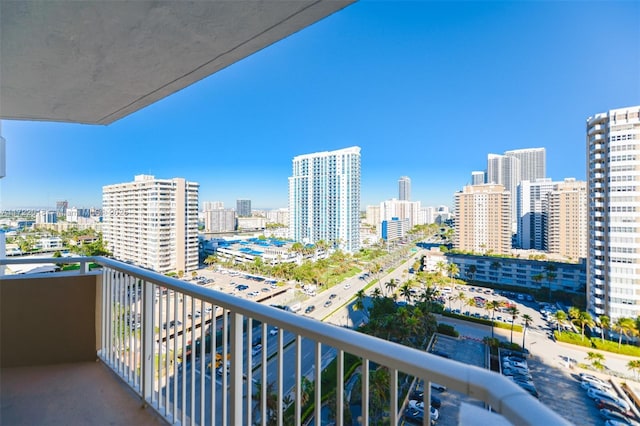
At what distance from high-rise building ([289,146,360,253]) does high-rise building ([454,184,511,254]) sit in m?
3.93

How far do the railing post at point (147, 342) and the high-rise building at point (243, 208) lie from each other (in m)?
11.9

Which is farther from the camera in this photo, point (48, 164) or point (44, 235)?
point (48, 164)

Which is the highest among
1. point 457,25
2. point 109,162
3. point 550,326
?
point 457,25

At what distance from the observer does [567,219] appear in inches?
190

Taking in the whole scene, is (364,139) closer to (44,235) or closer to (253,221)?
(253,221)

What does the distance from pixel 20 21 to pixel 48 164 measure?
377 inches

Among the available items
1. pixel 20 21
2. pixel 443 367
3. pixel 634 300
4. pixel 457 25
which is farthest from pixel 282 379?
pixel 457 25

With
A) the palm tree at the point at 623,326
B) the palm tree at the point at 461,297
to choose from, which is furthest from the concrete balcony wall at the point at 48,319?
the palm tree at the point at 623,326

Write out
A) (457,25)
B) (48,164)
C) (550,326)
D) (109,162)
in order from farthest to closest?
(109,162)
(48,164)
(457,25)
(550,326)

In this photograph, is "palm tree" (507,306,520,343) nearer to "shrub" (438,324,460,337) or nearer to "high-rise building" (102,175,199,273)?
"shrub" (438,324,460,337)

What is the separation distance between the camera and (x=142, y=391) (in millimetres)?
1685

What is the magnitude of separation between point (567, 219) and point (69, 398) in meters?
6.78

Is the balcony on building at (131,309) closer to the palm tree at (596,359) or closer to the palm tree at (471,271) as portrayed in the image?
the palm tree at (596,359)

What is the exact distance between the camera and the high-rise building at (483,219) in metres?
6.10
